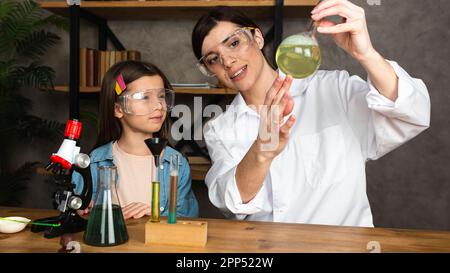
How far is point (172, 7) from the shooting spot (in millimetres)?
3070

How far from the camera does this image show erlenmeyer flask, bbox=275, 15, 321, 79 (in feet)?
3.44

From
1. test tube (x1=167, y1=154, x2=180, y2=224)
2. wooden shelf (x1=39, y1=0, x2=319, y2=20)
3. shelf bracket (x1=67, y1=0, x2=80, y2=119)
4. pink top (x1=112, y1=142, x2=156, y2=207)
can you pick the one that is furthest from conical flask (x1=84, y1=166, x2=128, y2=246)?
shelf bracket (x1=67, y1=0, x2=80, y2=119)

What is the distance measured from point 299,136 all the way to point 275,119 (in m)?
0.56

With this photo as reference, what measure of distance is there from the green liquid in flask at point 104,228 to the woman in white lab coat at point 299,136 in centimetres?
40

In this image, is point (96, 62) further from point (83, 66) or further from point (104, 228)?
point (104, 228)

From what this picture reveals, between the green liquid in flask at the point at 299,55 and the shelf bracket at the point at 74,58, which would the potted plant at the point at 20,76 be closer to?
the shelf bracket at the point at 74,58

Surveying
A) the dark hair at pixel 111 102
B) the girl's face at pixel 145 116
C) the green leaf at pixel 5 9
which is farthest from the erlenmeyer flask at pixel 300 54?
the green leaf at pixel 5 9

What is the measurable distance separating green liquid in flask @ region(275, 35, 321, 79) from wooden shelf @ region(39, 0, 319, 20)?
191cm

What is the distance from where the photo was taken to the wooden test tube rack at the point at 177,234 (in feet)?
3.44

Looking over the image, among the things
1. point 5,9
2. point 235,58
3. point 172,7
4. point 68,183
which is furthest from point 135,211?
point 5,9

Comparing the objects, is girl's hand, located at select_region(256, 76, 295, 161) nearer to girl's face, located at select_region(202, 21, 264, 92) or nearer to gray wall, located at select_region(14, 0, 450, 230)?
girl's face, located at select_region(202, 21, 264, 92)

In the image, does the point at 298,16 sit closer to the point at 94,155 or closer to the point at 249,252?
the point at 94,155

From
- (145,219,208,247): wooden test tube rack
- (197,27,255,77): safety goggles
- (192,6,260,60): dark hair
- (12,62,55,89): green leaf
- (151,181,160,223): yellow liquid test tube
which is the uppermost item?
(192,6,260,60): dark hair
